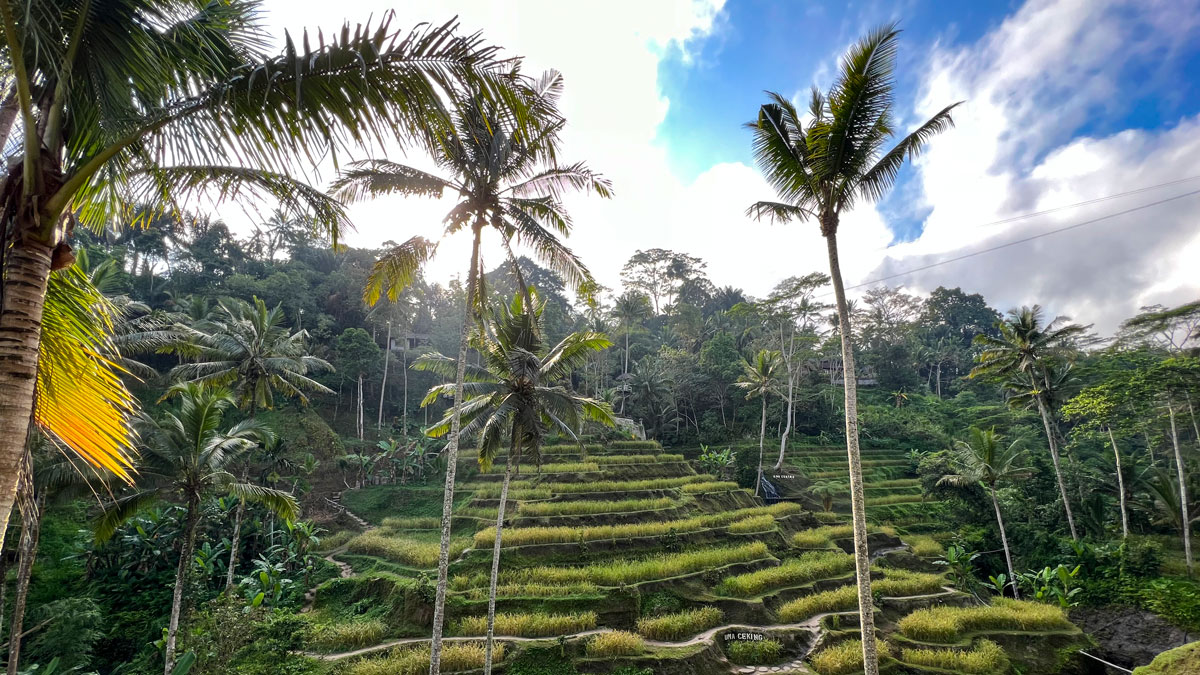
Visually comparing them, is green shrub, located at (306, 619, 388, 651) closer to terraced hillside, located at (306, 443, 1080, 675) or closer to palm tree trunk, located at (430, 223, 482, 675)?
terraced hillside, located at (306, 443, 1080, 675)

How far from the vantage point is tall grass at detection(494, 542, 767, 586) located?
1293cm

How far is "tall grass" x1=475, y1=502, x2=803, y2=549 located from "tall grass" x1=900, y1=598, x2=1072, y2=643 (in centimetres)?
626

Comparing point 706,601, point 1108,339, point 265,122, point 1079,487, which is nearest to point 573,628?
point 706,601

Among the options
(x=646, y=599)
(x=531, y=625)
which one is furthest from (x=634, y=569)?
(x=531, y=625)

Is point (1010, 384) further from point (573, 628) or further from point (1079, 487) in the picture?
point (573, 628)

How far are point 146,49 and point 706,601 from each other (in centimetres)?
1439

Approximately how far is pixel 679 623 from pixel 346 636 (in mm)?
7709

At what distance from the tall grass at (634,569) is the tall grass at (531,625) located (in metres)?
1.58

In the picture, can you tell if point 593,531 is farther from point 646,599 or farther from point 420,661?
point 420,661

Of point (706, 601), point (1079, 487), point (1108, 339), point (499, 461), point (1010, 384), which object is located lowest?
point (706, 601)

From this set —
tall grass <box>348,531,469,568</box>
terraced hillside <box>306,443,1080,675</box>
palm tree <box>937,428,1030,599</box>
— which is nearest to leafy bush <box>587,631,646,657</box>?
terraced hillside <box>306,443,1080,675</box>

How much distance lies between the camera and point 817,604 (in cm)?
1260

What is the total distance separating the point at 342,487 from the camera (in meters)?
24.0

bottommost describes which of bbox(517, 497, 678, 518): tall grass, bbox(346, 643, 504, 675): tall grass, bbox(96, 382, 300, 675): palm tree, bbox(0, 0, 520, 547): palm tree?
bbox(346, 643, 504, 675): tall grass
